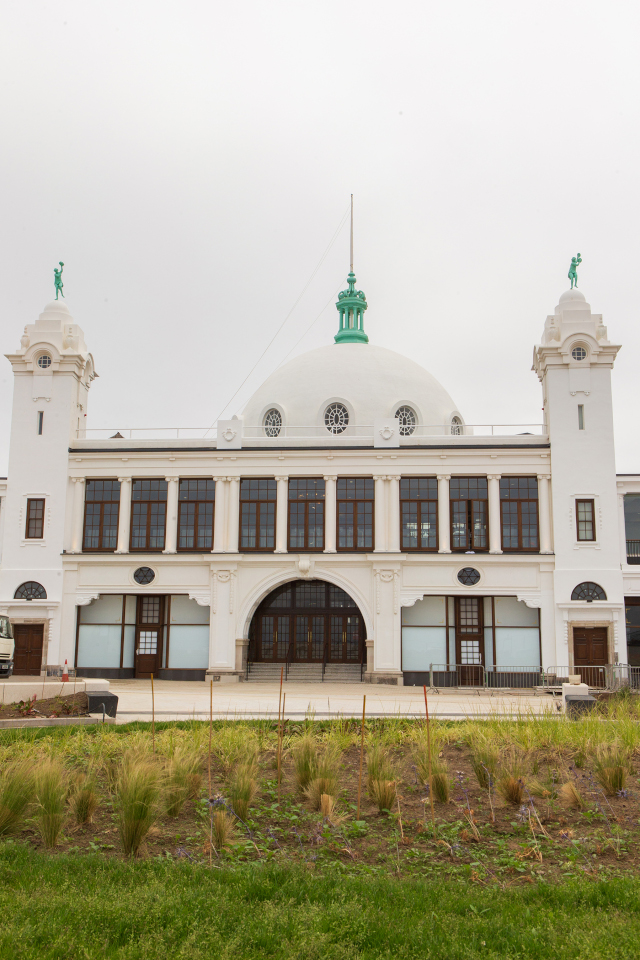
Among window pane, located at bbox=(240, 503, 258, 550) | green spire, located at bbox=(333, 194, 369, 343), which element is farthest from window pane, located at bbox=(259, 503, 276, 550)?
green spire, located at bbox=(333, 194, 369, 343)

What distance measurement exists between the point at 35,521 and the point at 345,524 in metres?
13.1

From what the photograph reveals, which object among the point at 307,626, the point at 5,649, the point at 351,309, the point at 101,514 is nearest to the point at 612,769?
the point at 5,649

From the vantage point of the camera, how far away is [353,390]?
40.1 meters

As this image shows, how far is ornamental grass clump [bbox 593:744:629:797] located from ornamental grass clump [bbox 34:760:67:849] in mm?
6143

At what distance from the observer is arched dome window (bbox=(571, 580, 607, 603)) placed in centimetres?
3309

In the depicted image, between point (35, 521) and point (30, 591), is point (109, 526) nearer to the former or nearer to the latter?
point (35, 521)

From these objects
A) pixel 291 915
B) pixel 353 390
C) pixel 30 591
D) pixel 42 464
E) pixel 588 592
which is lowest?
pixel 291 915

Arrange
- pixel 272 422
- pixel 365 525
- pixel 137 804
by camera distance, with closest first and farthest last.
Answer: pixel 137 804 < pixel 365 525 < pixel 272 422

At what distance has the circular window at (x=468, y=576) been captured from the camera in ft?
111

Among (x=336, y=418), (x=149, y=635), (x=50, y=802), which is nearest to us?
(x=50, y=802)

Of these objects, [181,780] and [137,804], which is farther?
[181,780]

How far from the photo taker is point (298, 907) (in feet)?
21.0

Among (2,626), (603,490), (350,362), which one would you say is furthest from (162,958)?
(350,362)

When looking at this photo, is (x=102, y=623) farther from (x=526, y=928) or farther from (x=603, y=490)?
(x=526, y=928)
